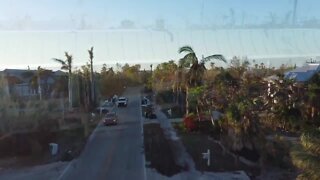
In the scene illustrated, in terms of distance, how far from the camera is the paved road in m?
21.2

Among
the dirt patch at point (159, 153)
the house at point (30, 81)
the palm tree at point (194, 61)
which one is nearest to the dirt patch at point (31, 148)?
the dirt patch at point (159, 153)

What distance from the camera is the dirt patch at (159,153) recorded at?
21.8 metres

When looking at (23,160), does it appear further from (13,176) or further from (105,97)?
(105,97)

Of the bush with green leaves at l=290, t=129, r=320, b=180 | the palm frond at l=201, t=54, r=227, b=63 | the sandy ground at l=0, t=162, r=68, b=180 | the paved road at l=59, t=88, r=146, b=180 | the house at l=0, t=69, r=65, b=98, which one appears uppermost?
the palm frond at l=201, t=54, r=227, b=63

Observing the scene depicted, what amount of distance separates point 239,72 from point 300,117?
36469mm

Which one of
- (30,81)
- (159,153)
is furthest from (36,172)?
(30,81)

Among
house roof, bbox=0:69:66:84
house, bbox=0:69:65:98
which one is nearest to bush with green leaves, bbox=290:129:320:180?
house, bbox=0:69:65:98

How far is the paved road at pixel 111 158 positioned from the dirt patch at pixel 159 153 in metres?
0.41

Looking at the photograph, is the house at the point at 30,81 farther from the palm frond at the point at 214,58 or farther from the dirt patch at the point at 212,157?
the dirt patch at the point at 212,157

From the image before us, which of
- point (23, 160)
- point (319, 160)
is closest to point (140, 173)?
point (23, 160)

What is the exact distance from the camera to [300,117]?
30359 millimetres

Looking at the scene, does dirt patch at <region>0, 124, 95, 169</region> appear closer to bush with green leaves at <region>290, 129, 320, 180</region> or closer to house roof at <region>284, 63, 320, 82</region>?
bush with green leaves at <region>290, 129, 320, 180</region>

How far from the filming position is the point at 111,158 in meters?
24.6

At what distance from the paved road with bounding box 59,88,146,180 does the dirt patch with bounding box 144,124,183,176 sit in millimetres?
415
